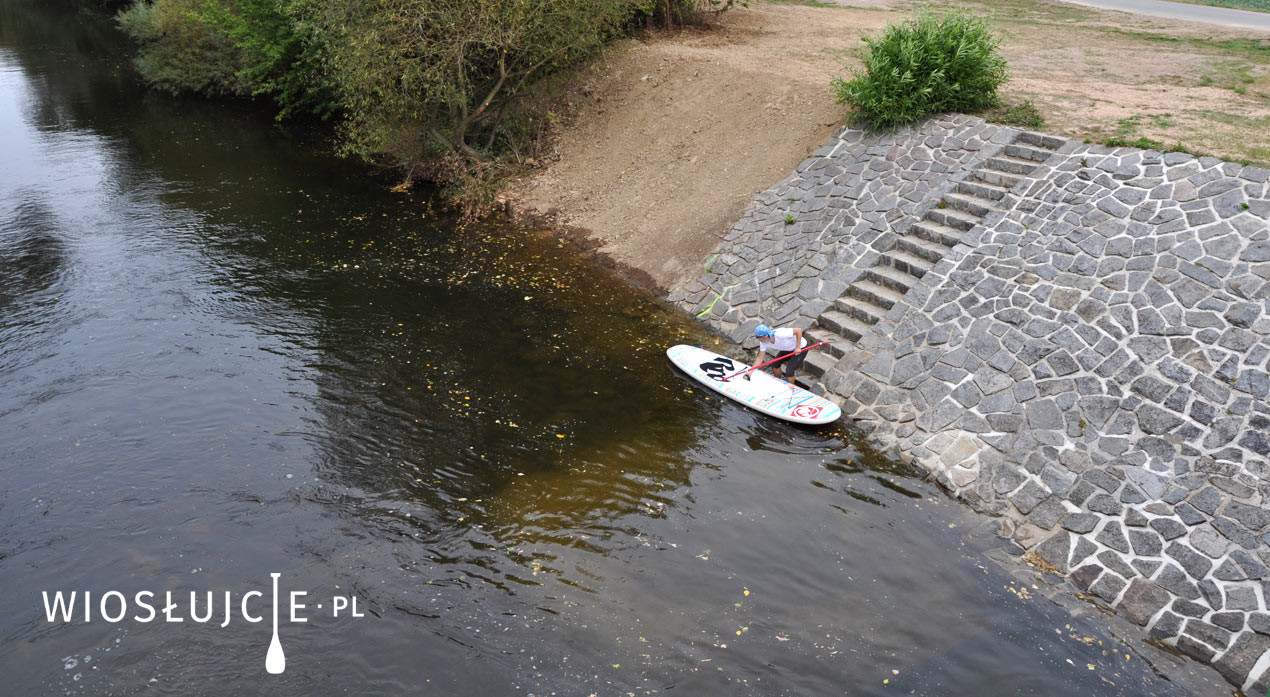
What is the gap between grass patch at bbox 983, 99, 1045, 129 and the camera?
16516 mm

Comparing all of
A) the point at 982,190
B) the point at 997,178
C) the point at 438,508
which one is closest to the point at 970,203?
the point at 982,190

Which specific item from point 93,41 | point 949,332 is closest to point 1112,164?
point 949,332

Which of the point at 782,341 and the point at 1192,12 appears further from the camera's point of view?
the point at 1192,12

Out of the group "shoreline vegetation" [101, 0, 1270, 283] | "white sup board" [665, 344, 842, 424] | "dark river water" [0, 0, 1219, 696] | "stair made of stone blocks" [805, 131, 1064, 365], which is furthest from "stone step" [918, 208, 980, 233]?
"dark river water" [0, 0, 1219, 696]

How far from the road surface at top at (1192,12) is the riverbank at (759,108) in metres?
1.18

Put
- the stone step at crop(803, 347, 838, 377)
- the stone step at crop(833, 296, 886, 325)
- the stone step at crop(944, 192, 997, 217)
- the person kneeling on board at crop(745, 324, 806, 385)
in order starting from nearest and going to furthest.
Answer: the person kneeling on board at crop(745, 324, 806, 385), the stone step at crop(803, 347, 838, 377), the stone step at crop(833, 296, 886, 325), the stone step at crop(944, 192, 997, 217)

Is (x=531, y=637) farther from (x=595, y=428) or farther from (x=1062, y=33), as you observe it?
(x=1062, y=33)

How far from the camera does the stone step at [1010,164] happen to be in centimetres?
1534

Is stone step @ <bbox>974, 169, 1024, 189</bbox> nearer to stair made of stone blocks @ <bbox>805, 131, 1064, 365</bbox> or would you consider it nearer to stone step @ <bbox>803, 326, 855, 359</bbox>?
stair made of stone blocks @ <bbox>805, 131, 1064, 365</bbox>

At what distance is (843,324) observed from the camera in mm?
14836

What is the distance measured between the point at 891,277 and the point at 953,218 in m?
1.56

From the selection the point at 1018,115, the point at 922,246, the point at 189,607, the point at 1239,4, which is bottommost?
the point at 189,607

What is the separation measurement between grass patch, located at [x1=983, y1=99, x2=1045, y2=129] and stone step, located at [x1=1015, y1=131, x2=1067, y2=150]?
0.55m

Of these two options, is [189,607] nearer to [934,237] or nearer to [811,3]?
[934,237]
